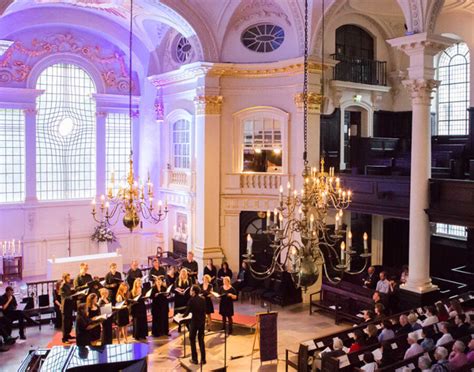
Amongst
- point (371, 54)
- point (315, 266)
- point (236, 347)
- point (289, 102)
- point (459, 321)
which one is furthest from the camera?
point (371, 54)

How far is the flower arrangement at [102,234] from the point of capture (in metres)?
23.1

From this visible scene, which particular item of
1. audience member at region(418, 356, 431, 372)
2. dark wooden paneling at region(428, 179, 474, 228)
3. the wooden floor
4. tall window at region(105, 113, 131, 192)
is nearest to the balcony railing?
dark wooden paneling at region(428, 179, 474, 228)

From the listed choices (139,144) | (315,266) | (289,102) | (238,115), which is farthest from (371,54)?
(315,266)

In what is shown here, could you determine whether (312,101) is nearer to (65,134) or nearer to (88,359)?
(65,134)

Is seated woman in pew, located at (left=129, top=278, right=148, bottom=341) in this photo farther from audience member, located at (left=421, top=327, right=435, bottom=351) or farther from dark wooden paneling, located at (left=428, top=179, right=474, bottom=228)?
dark wooden paneling, located at (left=428, top=179, right=474, bottom=228)

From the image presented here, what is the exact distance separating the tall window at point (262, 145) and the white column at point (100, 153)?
6.97 m

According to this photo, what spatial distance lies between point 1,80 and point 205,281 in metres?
12.4

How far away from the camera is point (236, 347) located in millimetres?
14352

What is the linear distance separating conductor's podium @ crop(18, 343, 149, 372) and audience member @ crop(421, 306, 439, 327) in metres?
6.07

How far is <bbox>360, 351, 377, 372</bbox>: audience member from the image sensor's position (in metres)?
9.91

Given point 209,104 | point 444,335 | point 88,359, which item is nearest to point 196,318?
point 88,359

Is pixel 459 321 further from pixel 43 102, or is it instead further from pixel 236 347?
pixel 43 102

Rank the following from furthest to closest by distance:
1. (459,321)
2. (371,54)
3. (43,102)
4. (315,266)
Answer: (43,102)
(371,54)
(459,321)
(315,266)

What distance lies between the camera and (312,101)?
61.7 feet
